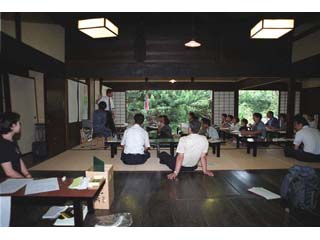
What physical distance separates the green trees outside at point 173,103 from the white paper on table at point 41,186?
28.8 feet

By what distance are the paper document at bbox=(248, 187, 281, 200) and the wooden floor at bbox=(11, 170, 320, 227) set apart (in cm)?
8

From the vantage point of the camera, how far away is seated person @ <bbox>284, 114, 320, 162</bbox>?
13.5 feet

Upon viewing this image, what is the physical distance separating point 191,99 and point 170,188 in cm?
844

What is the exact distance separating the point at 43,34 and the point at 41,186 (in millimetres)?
3723

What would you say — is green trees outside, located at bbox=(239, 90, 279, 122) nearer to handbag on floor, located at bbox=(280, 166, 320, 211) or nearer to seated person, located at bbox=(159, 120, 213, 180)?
seated person, located at bbox=(159, 120, 213, 180)

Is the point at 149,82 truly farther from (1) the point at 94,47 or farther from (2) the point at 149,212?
(2) the point at 149,212

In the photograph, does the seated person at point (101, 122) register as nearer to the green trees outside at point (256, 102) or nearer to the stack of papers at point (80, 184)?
the stack of papers at point (80, 184)

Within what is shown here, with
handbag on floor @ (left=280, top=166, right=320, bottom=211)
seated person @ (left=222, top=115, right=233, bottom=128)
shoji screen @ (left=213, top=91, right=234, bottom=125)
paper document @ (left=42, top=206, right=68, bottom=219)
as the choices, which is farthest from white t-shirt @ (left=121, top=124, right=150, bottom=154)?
shoji screen @ (left=213, top=91, right=234, bottom=125)

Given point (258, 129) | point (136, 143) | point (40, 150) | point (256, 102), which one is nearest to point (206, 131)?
point (258, 129)

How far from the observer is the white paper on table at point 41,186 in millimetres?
1714

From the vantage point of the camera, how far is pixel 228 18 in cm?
536

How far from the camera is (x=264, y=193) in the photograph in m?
2.83

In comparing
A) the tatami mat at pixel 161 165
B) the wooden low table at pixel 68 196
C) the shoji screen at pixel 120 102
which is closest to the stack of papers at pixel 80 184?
the wooden low table at pixel 68 196

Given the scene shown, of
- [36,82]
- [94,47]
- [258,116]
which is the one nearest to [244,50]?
[258,116]
